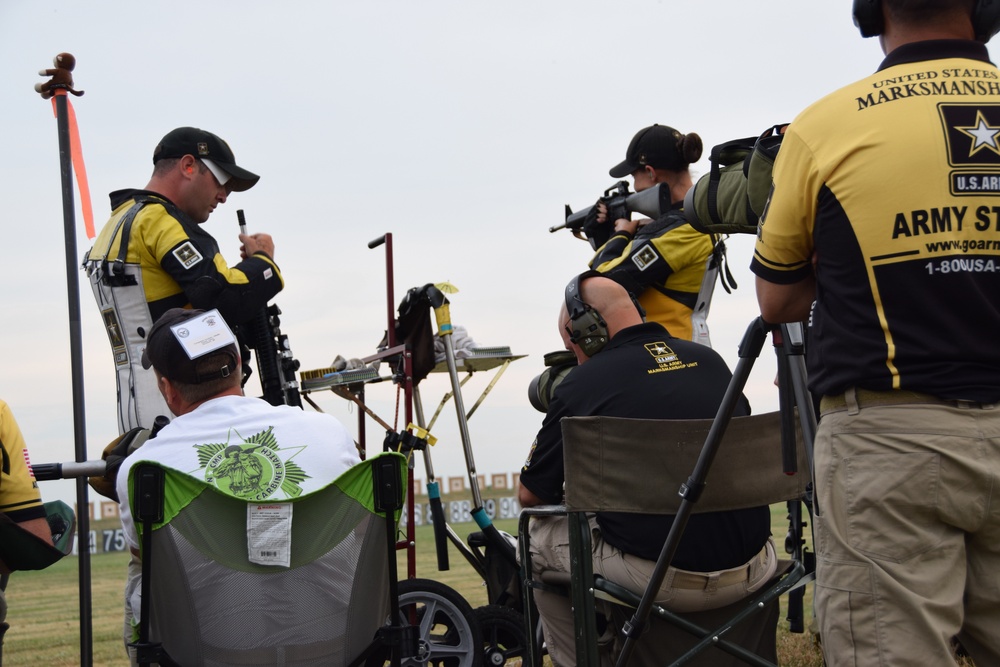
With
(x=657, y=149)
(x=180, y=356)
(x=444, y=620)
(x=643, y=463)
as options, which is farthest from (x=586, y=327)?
(x=657, y=149)

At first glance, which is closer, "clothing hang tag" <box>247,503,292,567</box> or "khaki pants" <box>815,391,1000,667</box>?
"khaki pants" <box>815,391,1000,667</box>

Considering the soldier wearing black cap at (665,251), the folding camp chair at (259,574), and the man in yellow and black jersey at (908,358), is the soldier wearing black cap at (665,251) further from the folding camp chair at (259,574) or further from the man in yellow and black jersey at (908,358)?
the man in yellow and black jersey at (908,358)

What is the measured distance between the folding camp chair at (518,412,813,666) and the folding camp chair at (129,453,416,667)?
0.58 metres

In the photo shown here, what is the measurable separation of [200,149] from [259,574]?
2.10 metres

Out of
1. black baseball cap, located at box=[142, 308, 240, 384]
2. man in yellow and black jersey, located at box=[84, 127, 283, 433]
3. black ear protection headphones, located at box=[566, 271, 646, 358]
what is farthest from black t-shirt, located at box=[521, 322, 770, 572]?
man in yellow and black jersey, located at box=[84, 127, 283, 433]

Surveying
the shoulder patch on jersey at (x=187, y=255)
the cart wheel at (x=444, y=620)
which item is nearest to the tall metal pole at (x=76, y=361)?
the shoulder patch on jersey at (x=187, y=255)

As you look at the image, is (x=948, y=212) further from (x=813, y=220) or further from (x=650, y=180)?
(x=650, y=180)

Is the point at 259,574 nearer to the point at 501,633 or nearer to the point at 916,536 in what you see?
the point at 916,536

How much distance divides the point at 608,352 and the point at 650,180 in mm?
1661

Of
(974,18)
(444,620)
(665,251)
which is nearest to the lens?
(974,18)

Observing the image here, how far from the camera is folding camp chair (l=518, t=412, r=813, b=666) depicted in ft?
8.90

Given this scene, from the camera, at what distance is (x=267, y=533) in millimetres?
2203

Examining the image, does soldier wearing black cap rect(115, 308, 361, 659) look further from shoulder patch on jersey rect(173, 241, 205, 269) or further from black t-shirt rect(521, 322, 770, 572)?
shoulder patch on jersey rect(173, 241, 205, 269)

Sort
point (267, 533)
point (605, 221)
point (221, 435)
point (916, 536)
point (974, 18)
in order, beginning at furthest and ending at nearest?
point (605, 221) → point (221, 435) → point (267, 533) → point (974, 18) → point (916, 536)
